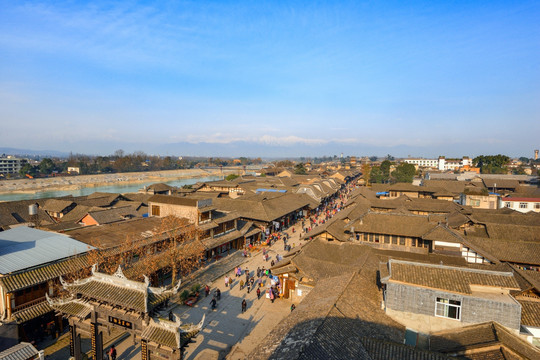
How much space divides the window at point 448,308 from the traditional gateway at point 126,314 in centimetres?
1045

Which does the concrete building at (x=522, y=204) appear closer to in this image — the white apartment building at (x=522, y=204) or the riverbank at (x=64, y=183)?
the white apartment building at (x=522, y=204)

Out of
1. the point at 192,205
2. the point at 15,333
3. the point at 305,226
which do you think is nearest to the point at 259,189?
the point at 305,226

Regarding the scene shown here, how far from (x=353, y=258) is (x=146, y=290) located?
621 inches

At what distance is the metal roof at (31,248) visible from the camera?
1627 centimetres

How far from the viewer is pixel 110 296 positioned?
12.2 metres

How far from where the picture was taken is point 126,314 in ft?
39.4

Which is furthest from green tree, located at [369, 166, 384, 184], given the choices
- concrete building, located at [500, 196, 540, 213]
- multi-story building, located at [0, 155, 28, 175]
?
multi-story building, located at [0, 155, 28, 175]

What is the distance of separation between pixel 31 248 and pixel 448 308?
74.2ft

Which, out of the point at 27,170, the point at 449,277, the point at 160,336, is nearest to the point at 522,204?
the point at 449,277

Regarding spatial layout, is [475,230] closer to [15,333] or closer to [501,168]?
[15,333]

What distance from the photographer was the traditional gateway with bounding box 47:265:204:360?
11391mm

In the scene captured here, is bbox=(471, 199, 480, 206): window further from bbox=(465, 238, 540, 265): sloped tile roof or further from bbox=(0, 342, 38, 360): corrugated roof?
bbox=(0, 342, 38, 360): corrugated roof

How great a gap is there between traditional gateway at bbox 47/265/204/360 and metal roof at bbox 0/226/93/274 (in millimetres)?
4586

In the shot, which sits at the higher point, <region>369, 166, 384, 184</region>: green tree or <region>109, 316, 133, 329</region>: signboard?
<region>369, 166, 384, 184</region>: green tree
